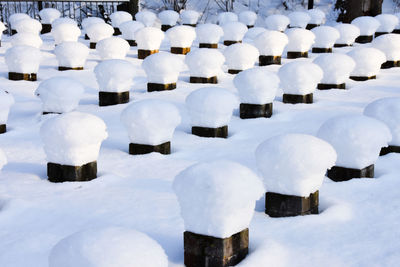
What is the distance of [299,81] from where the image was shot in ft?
21.3

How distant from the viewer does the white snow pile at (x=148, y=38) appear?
30.2 ft

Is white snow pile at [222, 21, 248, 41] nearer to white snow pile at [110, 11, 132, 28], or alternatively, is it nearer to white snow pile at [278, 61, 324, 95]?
white snow pile at [110, 11, 132, 28]

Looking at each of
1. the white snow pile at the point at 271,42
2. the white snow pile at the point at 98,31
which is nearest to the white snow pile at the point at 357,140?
the white snow pile at the point at 271,42

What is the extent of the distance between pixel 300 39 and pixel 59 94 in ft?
14.1

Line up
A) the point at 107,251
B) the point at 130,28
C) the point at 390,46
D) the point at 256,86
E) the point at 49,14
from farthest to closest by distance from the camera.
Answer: the point at 49,14
the point at 130,28
the point at 390,46
the point at 256,86
the point at 107,251

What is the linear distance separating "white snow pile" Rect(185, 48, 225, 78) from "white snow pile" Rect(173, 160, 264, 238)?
180 inches

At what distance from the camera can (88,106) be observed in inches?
265

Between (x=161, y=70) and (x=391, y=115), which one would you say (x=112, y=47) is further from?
A: (x=391, y=115)

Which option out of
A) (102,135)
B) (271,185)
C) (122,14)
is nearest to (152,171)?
(102,135)

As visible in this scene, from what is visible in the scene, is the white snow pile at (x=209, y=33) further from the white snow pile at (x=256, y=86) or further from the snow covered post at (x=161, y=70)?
the white snow pile at (x=256, y=86)

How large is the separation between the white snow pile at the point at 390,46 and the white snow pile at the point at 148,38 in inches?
128

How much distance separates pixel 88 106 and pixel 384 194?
3.80 m

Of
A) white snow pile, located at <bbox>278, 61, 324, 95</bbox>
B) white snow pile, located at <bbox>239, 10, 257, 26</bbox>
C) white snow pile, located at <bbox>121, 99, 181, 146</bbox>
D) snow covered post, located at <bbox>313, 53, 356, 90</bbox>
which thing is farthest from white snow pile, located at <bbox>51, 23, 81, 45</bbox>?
white snow pile, located at <bbox>121, 99, 181, 146</bbox>

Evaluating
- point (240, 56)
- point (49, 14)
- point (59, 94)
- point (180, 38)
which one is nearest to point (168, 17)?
point (49, 14)
